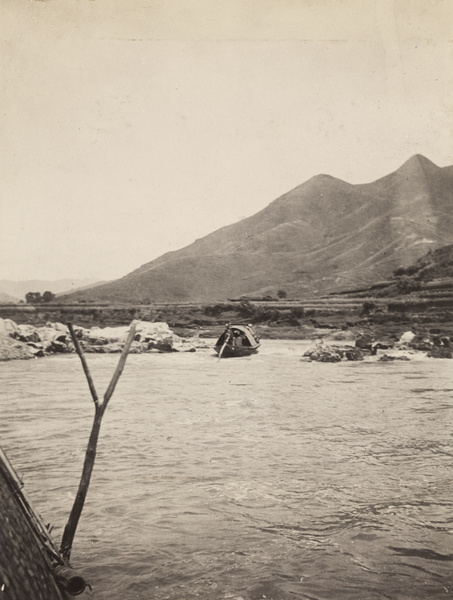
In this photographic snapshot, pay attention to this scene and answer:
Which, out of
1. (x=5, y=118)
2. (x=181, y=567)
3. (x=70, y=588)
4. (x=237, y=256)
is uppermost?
(x=5, y=118)

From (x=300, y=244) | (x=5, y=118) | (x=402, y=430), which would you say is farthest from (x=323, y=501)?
(x=300, y=244)

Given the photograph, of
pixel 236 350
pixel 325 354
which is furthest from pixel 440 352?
pixel 236 350

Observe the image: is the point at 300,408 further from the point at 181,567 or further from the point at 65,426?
the point at 181,567

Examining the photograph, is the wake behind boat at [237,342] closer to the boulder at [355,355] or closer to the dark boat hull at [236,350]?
the dark boat hull at [236,350]

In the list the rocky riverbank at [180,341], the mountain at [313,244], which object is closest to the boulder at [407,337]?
the rocky riverbank at [180,341]

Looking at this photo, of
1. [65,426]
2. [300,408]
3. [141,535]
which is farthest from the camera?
[300,408]

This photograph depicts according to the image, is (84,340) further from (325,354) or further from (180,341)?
(325,354)
